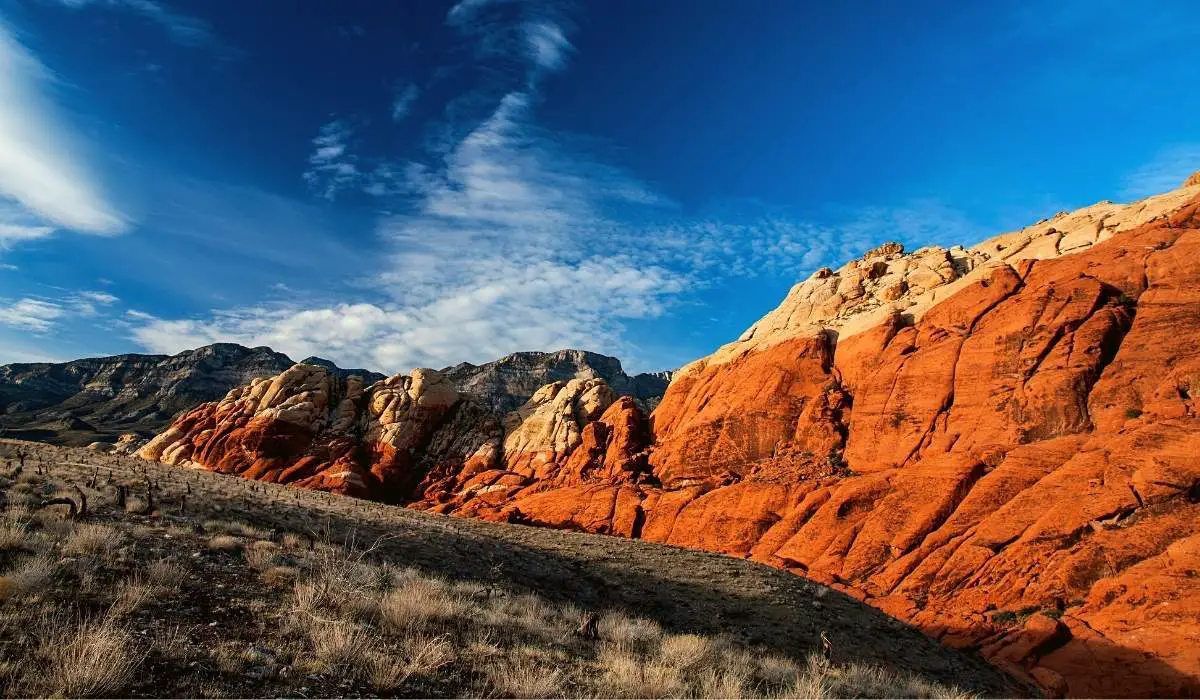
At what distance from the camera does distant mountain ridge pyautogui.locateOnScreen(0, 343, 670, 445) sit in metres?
128

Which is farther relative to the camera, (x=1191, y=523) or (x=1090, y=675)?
(x=1191, y=523)

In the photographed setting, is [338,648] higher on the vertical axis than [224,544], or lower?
lower

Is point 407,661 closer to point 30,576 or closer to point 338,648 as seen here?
point 338,648

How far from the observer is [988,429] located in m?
35.4

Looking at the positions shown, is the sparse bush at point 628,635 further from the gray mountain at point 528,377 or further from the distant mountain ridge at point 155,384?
the gray mountain at point 528,377

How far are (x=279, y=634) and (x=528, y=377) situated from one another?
15317cm

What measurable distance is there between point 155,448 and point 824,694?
7735 centimetres

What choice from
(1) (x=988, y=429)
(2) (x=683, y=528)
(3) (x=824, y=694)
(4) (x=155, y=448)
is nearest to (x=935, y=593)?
(1) (x=988, y=429)

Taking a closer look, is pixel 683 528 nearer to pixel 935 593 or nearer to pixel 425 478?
pixel 935 593

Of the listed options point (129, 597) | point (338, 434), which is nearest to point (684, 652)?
point (129, 597)

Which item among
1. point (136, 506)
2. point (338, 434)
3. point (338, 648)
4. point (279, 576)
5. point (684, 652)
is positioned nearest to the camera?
point (338, 648)

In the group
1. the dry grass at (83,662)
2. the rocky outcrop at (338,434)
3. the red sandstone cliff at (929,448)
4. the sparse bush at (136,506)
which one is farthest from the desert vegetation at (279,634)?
the rocky outcrop at (338,434)

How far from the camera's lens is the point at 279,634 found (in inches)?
284

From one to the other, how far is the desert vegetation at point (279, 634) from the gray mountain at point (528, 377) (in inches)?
4253
